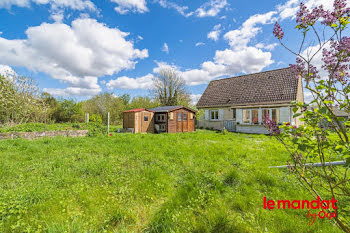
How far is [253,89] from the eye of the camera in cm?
1723

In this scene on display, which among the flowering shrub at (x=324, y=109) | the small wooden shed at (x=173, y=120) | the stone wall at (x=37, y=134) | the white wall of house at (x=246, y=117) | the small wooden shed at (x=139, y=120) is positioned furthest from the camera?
the small wooden shed at (x=173, y=120)

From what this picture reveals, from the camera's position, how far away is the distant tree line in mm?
15719

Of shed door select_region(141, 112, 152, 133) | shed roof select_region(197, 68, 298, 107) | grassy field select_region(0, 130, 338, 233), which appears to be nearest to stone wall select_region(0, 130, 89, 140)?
shed door select_region(141, 112, 152, 133)

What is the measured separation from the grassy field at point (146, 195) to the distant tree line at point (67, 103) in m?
12.0

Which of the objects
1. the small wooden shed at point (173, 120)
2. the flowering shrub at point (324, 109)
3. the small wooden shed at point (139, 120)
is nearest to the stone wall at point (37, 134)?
the small wooden shed at point (139, 120)

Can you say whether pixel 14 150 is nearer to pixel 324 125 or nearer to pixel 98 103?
pixel 324 125

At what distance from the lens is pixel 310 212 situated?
2.69 m

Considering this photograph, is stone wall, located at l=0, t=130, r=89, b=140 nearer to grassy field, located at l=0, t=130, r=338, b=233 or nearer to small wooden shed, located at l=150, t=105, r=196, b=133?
grassy field, located at l=0, t=130, r=338, b=233

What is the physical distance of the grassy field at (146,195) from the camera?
2.44 metres

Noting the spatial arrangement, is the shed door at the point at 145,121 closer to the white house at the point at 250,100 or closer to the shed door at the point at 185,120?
the shed door at the point at 185,120

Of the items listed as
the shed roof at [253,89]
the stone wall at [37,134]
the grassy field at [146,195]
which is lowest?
the grassy field at [146,195]

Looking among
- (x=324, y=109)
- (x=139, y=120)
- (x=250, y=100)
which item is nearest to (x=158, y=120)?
Result: (x=139, y=120)

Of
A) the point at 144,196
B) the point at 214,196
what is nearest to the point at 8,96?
the point at 144,196

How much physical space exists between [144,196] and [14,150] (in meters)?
6.94
